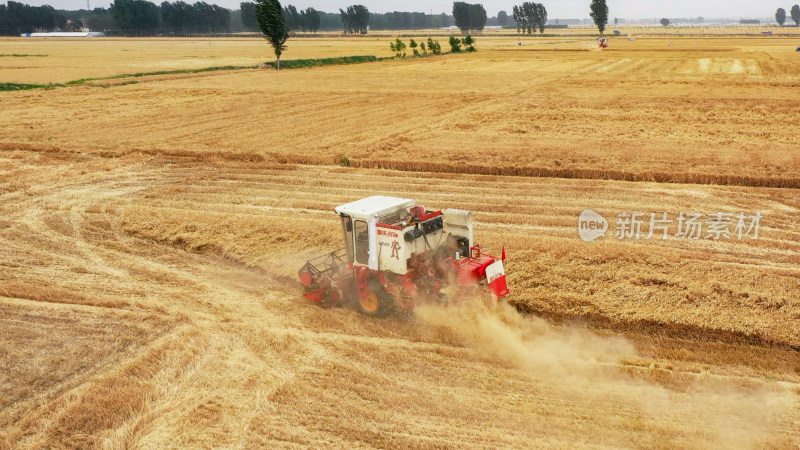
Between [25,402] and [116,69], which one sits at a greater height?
[116,69]

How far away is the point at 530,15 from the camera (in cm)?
19500

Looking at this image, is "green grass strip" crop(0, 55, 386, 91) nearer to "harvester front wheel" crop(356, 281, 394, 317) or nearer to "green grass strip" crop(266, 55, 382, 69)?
"green grass strip" crop(266, 55, 382, 69)

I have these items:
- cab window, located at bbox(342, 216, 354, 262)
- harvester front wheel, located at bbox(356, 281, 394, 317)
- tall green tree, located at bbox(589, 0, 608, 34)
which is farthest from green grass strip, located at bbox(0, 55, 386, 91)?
tall green tree, located at bbox(589, 0, 608, 34)

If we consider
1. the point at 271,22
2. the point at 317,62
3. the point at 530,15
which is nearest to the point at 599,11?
the point at 530,15

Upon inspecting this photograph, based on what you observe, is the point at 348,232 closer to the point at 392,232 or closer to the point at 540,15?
the point at 392,232

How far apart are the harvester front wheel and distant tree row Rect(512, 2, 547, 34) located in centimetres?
19264

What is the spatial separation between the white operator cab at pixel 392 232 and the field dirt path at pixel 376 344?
134cm

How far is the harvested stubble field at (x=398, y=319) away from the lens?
9.82 metres

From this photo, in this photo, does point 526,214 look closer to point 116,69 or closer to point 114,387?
point 114,387

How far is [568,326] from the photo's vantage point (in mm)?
13086

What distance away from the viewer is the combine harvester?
12.5 meters

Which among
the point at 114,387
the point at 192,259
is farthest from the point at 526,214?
the point at 114,387

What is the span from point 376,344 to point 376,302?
1.23m

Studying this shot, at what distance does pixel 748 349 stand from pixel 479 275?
510 centimetres
